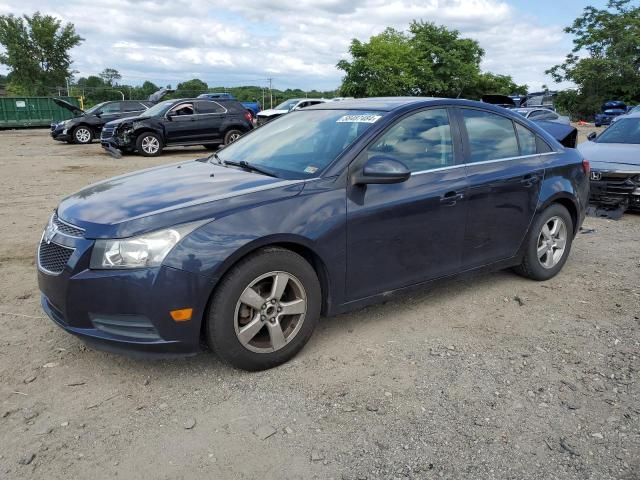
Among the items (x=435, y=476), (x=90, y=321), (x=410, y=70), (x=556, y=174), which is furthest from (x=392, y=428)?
(x=410, y=70)

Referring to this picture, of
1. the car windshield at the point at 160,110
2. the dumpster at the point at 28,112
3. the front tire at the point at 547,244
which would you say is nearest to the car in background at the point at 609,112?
the car windshield at the point at 160,110

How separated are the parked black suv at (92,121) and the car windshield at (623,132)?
15.5m

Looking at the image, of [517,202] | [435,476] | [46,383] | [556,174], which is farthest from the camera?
[556,174]

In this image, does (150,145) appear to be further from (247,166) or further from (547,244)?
(547,244)

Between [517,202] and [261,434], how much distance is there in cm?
284

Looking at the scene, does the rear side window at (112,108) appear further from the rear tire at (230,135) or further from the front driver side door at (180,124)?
the rear tire at (230,135)

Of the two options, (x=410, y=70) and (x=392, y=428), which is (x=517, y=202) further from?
(x=410, y=70)

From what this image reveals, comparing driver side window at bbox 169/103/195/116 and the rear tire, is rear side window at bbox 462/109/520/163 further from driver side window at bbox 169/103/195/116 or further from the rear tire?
driver side window at bbox 169/103/195/116

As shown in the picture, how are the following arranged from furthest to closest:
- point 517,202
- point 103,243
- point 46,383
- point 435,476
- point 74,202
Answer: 1. point 517,202
2. point 74,202
3. point 46,383
4. point 103,243
5. point 435,476

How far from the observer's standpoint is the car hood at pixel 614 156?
7.64 meters

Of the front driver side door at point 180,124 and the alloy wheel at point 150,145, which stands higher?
the front driver side door at point 180,124

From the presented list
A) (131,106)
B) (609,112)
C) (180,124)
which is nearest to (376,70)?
(609,112)

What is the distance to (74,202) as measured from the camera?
11.4ft

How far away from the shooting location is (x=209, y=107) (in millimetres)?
16234
